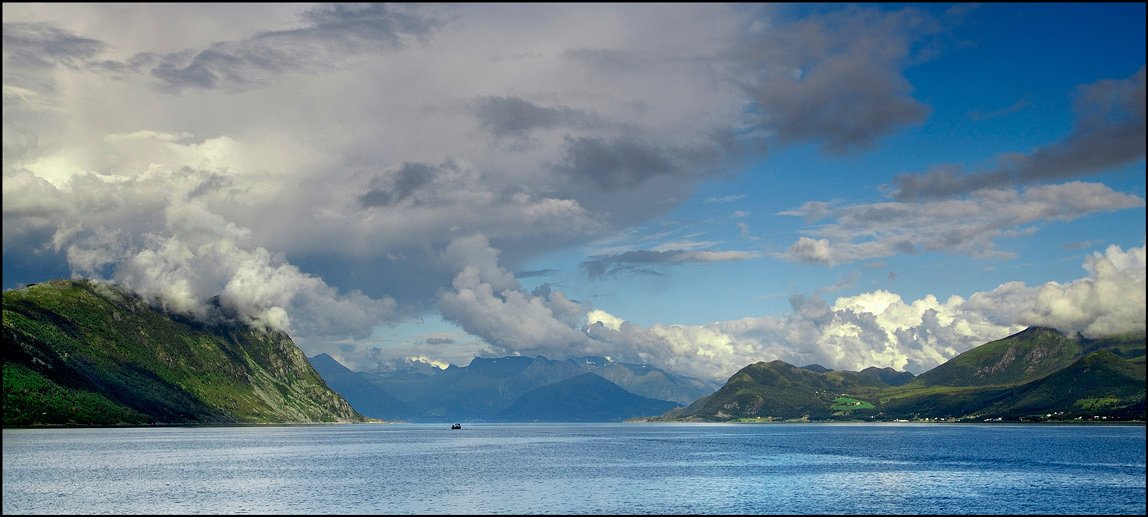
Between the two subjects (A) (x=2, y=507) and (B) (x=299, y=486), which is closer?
(A) (x=2, y=507)

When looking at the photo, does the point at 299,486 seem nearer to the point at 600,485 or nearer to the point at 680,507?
the point at 600,485

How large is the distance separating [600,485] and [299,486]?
56.6m

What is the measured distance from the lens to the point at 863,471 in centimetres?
18625

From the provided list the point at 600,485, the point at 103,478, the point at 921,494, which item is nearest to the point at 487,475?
the point at 600,485

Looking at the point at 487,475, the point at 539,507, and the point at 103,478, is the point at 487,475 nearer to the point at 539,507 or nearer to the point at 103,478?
the point at 539,507

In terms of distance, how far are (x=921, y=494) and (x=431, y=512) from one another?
83.5m

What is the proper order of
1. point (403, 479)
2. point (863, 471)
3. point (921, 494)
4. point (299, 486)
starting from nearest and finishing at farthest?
point (921, 494), point (299, 486), point (403, 479), point (863, 471)

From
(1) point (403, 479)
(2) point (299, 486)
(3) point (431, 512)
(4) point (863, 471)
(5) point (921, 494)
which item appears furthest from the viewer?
(4) point (863, 471)

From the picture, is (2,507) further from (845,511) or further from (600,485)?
(845,511)

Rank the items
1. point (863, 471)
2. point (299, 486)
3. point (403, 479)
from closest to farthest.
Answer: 1. point (299, 486)
2. point (403, 479)
3. point (863, 471)

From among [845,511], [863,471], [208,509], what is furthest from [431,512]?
[863,471]

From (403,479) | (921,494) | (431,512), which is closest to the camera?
(431,512)

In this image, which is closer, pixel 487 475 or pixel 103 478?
pixel 103 478

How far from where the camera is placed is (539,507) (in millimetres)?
120000
